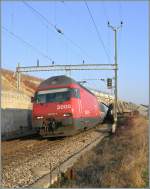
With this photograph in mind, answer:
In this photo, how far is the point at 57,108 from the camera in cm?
2259

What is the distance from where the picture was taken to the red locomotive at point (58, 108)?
73.3 feet

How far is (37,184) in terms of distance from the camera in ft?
33.0

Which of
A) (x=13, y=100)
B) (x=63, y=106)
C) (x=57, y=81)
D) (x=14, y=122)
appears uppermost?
(x=57, y=81)

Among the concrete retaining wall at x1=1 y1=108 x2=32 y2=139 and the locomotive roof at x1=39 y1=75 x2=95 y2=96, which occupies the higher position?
the locomotive roof at x1=39 y1=75 x2=95 y2=96

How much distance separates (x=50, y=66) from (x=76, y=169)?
27394mm

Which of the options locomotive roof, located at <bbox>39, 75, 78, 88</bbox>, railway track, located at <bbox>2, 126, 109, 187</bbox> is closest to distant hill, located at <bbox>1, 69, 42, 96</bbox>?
locomotive roof, located at <bbox>39, 75, 78, 88</bbox>

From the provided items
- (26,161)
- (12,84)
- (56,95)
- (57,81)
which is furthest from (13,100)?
(12,84)

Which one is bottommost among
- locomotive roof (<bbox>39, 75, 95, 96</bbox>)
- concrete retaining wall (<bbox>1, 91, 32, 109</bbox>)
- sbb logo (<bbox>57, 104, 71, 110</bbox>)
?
sbb logo (<bbox>57, 104, 71, 110</bbox>)

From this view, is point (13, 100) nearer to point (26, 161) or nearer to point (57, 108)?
point (57, 108)

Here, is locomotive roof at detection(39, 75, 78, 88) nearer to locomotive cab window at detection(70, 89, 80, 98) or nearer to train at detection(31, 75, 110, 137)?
train at detection(31, 75, 110, 137)

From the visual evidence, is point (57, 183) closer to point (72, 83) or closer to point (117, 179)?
point (117, 179)

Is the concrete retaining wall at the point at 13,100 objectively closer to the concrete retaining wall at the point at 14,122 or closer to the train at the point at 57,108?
the concrete retaining wall at the point at 14,122

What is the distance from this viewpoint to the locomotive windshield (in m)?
22.8

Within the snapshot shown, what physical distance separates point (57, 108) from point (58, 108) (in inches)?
2.4
